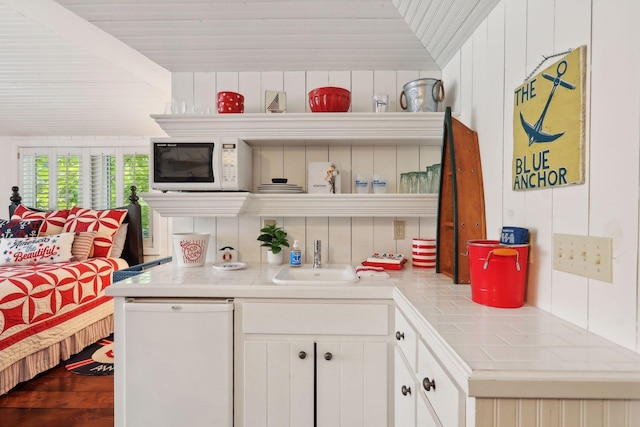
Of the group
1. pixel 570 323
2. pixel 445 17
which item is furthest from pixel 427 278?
pixel 445 17

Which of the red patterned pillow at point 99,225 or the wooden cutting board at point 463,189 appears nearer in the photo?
the wooden cutting board at point 463,189

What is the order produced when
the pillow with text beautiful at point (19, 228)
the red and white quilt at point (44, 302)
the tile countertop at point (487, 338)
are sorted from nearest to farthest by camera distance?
the tile countertop at point (487, 338), the red and white quilt at point (44, 302), the pillow with text beautiful at point (19, 228)

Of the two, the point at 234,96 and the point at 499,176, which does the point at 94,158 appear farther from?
the point at 499,176

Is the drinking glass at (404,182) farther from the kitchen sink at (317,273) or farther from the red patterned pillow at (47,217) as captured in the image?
the red patterned pillow at (47,217)

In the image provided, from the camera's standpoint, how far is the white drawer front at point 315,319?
1534 mm

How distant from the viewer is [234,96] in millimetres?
1986

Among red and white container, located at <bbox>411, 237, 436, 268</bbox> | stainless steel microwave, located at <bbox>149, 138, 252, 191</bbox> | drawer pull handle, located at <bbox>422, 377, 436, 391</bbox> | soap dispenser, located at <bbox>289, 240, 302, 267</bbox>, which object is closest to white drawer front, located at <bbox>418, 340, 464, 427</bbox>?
drawer pull handle, located at <bbox>422, 377, 436, 391</bbox>

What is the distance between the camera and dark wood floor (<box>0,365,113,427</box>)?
196 cm

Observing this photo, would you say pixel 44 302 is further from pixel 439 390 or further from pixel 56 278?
pixel 439 390

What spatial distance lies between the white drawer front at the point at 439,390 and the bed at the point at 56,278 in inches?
101

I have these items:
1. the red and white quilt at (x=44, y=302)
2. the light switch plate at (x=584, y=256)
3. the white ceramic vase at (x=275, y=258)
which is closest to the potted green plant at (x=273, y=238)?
the white ceramic vase at (x=275, y=258)

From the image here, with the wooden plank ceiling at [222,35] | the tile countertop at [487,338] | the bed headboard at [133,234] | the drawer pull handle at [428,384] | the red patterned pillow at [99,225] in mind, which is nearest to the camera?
the tile countertop at [487,338]

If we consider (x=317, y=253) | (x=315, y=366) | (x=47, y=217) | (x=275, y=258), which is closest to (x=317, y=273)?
(x=317, y=253)

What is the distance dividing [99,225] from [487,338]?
147 inches
